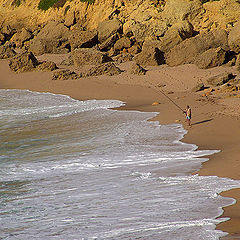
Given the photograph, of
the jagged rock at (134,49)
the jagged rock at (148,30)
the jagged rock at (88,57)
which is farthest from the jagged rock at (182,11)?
the jagged rock at (88,57)

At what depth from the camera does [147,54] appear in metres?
26.3

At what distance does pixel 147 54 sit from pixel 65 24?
13.3 meters

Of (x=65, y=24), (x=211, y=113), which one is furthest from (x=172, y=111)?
(x=65, y=24)

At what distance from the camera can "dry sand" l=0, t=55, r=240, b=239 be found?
33.8 ft

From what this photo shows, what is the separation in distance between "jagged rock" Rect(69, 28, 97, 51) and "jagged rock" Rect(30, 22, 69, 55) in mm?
1523

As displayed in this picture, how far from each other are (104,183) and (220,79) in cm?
1250

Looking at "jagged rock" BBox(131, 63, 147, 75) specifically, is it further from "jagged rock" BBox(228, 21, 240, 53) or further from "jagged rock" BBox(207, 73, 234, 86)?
"jagged rock" BBox(228, 21, 240, 53)

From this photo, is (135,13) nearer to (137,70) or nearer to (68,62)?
(68,62)

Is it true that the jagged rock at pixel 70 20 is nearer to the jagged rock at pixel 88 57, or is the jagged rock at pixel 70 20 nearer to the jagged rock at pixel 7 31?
the jagged rock at pixel 7 31

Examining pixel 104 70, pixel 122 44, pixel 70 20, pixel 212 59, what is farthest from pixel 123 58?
pixel 70 20

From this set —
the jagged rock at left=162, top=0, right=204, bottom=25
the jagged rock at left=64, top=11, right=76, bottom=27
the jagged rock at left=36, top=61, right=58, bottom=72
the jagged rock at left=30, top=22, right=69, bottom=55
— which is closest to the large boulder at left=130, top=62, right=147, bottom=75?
the jagged rock at left=36, top=61, right=58, bottom=72

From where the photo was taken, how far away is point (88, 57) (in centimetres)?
2806

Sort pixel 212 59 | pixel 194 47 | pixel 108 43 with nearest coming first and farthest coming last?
pixel 212 59
pixel 194 47
pixel 108 43

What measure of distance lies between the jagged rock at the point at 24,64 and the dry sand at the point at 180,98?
564 millimetres
